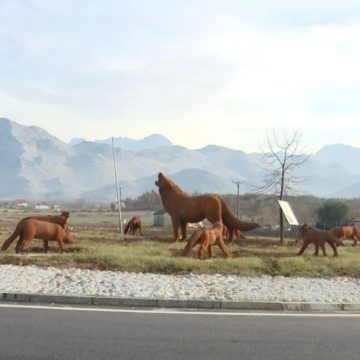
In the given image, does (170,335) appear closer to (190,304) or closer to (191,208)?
(190,304)

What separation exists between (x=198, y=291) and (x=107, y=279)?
218cm

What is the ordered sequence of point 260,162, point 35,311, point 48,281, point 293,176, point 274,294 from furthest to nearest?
point 260,162
point 293,176
point 48,281
point 274,294
point 35,311

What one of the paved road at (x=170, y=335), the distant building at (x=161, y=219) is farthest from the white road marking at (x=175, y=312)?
the distant building at (x=161, y=219)

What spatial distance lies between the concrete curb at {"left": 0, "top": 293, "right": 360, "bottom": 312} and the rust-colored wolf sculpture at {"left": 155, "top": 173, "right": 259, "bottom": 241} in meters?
11.6

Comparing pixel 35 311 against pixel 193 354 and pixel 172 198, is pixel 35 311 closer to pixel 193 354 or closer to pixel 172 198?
pixel 193 354

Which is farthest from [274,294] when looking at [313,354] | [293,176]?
[293,176]

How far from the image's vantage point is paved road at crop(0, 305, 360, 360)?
7.09 meters

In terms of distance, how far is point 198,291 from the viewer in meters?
11.3

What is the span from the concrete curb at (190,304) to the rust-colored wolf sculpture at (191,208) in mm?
11576

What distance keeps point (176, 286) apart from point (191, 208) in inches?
424

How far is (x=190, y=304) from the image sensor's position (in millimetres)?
10305

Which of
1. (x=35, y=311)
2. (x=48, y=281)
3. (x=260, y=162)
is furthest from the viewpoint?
(x=260, y=162)

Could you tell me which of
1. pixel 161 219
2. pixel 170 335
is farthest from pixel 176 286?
pixel 161 219

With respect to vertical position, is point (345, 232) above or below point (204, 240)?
below
